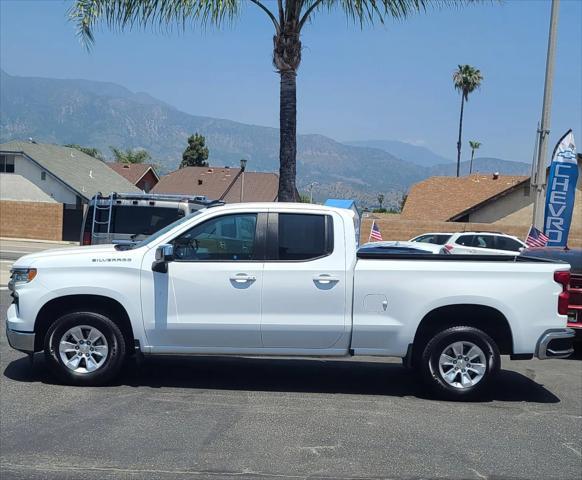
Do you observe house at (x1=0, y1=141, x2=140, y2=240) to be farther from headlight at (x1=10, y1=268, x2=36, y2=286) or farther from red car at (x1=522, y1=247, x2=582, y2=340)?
red car at (x1=522, y1=247, x2=582, y2=340)

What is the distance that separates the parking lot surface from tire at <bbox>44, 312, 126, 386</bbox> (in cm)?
18

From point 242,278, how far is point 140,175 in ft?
189

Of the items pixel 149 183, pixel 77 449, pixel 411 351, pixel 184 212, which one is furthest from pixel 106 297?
pixel 149 183

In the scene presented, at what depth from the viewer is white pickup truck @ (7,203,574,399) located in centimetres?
753

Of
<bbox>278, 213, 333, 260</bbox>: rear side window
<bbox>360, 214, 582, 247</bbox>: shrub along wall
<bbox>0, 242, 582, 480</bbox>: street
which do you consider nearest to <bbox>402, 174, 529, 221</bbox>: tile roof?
<bbox>360, 214, 582, 247</bbox>: shrub along wall

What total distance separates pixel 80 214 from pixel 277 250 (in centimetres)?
3319

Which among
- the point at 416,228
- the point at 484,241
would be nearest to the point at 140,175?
the point at 416,228

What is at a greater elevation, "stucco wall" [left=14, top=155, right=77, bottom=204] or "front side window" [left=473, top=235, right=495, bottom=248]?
"stucco wall" [left=14, top=155, right=77, bottom=204]

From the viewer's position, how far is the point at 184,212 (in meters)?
14.7

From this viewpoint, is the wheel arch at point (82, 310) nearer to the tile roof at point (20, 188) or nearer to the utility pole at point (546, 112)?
the utility pole at point (546, 112)

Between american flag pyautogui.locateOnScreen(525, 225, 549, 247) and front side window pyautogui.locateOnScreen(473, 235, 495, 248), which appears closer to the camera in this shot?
american flag pyautogui.locateOnScreen(525, 225, 549, 247)

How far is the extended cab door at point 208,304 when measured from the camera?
752 cm

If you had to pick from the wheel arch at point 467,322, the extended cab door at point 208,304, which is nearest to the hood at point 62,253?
the extended cab door at point 208,304

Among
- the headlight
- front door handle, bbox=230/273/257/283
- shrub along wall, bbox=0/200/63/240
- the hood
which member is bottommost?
shrub along wall, bbox=0/200/63/240
